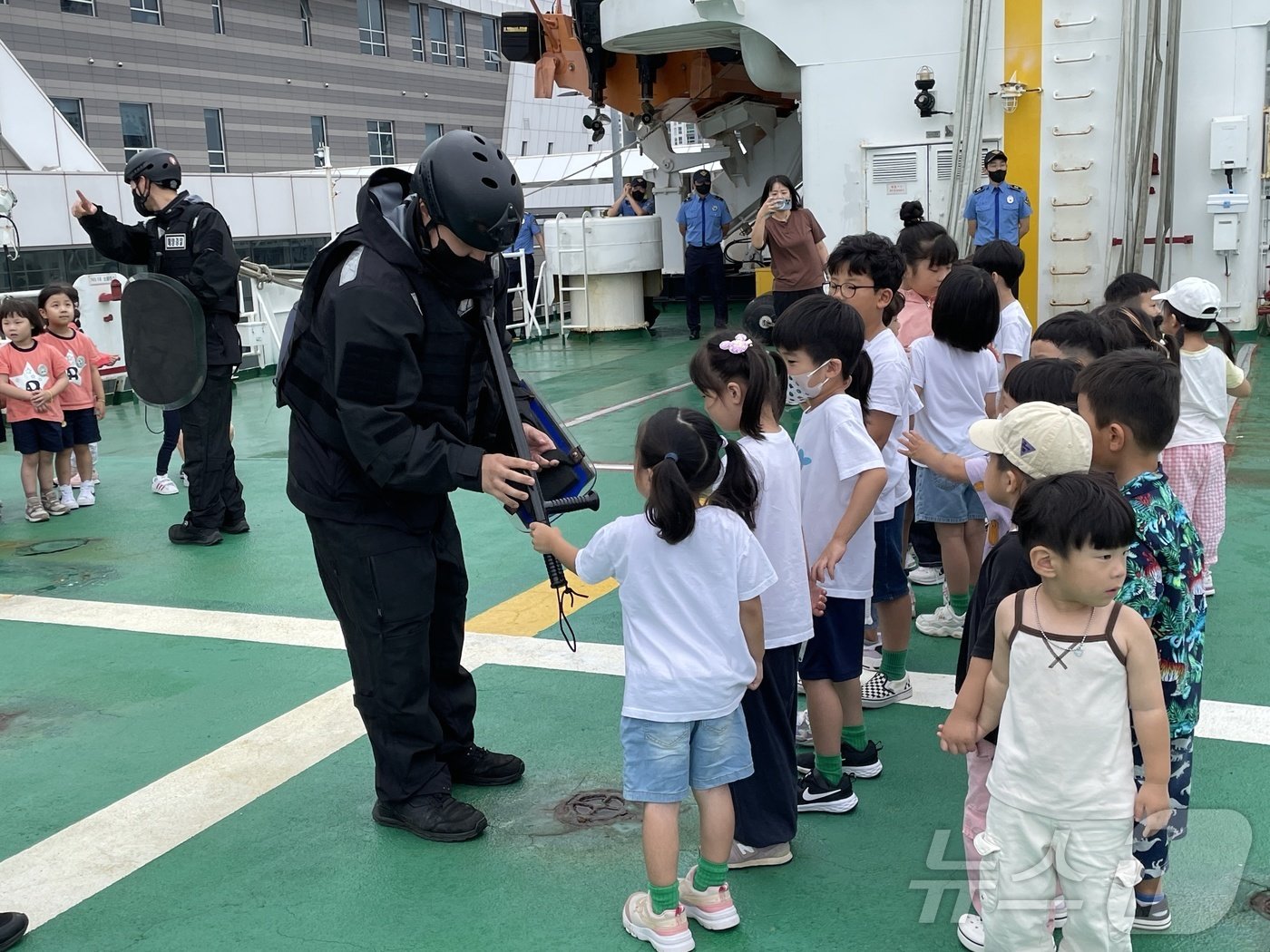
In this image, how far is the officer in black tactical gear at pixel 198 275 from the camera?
702 centimetres

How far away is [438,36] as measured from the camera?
→ 4762 cm

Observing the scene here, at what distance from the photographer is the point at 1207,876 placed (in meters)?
3.24

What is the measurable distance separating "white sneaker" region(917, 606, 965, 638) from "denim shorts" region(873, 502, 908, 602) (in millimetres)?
866

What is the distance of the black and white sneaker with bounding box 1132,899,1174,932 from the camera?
3.01 metres

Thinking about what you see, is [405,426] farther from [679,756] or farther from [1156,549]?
[1156,549]

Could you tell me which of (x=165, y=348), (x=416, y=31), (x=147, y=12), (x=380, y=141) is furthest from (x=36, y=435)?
(x=416, y=31)

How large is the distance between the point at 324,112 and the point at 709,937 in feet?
144

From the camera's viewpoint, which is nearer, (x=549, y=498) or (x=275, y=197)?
(x=549, y=498)

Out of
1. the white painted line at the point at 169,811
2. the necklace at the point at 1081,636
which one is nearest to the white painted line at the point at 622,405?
the white painted line at the point at 169,811

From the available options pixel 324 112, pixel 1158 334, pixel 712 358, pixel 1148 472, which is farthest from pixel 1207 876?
pixel 324 112

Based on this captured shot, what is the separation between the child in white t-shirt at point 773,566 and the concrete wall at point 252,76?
3520 centimetres

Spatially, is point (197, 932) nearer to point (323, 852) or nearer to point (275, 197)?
point (323, 852)

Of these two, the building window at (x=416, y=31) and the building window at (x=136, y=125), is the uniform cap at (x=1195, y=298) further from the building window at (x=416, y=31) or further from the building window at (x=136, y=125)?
the building window at (x=416, y=31)

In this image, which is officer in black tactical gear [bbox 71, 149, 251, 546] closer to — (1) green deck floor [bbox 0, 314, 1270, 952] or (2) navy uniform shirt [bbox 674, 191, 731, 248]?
(1) green deck floor [bbox 0, 314, 1270, 952]
